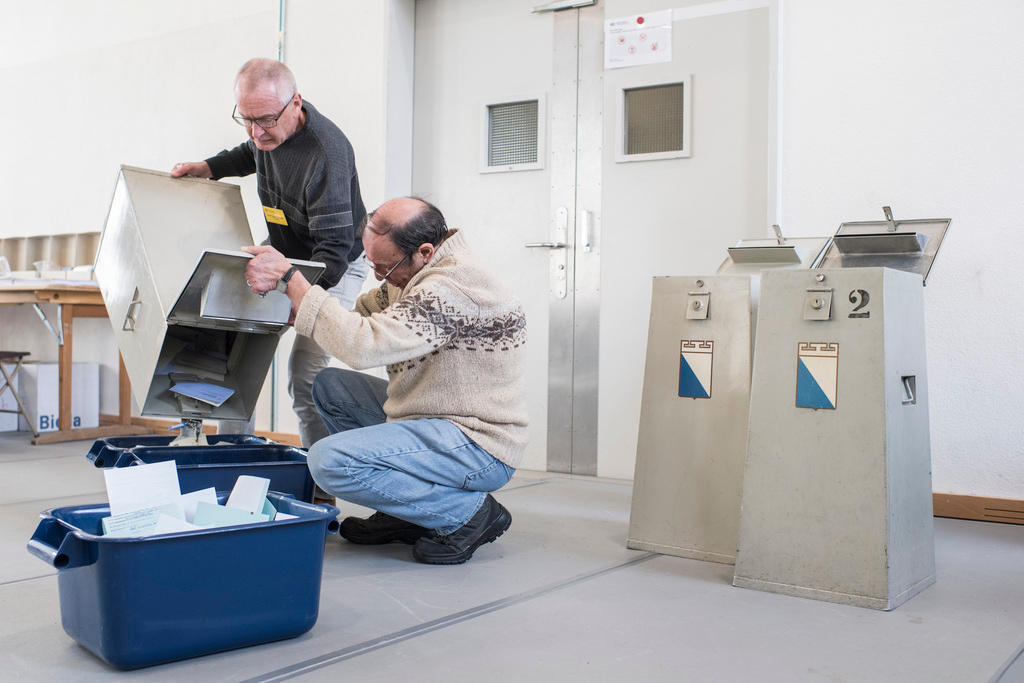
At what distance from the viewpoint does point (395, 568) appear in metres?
2.25

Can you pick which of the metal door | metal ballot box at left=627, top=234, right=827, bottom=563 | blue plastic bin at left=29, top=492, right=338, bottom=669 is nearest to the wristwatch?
blue plastic bin at left=29, top=492, right=338, bottom=669

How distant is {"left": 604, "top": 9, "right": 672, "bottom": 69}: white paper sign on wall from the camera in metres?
3.73

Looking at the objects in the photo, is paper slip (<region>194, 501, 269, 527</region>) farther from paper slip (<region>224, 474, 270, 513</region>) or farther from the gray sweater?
the gray sweater

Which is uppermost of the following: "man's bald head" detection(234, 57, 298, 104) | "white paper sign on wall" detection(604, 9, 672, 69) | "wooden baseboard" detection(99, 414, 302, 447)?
"white paper sign on wall" detection(604, 9, 672, 69)

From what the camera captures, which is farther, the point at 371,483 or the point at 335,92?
the point at 335,92

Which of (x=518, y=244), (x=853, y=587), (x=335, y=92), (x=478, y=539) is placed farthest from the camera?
(x=335, y=92)

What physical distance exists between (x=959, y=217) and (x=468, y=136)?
2174 mm

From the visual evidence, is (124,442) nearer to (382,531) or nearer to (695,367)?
(382,531)

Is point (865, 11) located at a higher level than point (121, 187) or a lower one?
higher

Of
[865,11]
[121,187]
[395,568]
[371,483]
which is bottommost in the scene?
[395,568]

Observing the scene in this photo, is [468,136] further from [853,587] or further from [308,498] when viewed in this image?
[853,587]

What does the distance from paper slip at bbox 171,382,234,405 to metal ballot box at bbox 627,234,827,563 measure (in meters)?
1.20

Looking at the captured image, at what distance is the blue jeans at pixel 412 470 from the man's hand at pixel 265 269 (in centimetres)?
40

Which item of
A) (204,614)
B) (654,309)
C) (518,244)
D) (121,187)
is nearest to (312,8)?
(518,244)
